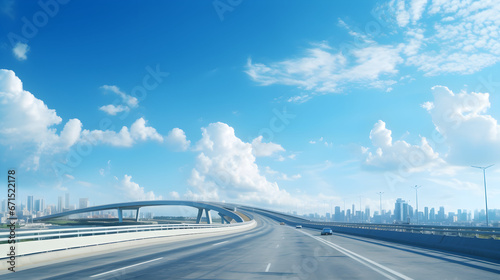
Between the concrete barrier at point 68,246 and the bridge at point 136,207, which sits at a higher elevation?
the concrete barrier at point 68,246

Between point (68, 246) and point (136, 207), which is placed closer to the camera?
point (68, 246)

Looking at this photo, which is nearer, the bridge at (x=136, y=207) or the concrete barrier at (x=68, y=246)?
the concrete barrier at (x=68, y=246)

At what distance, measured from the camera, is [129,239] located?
27.7 metres

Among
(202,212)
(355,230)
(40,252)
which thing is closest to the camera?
(40,252)

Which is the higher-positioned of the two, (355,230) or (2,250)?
(2,250)

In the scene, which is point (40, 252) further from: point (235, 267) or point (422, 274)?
point (422, 274)

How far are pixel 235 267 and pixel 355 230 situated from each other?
44104 millimetres

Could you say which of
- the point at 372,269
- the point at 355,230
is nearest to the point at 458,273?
the point at 372,269

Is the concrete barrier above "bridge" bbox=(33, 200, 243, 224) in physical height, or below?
above

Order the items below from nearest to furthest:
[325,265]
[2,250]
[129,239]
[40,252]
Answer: [2,250], [325,265], [40,252], [129,239]

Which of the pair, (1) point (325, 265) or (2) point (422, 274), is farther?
(1) point (325, 265)

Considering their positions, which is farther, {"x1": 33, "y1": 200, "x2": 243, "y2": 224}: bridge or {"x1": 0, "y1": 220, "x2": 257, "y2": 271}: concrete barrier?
{"x1": 33, "y1": 200, "x2": 243, "y2": 224}: bridge

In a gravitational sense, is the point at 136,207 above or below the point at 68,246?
below

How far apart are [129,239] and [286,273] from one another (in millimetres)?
17284
